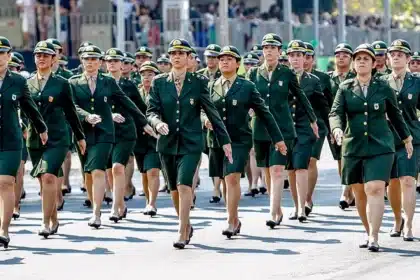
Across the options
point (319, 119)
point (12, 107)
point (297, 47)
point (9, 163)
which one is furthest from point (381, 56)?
point (9, 163)

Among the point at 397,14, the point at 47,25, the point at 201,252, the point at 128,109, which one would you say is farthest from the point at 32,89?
the point at 397,14

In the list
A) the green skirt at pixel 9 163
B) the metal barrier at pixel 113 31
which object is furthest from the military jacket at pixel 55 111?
the metal barrier at pixel 113 31

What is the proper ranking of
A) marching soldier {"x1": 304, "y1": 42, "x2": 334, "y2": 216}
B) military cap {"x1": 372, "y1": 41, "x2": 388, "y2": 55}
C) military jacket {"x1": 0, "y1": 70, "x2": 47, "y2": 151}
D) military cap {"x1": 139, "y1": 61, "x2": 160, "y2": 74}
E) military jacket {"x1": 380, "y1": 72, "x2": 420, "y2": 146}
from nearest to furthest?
military jacket {"x1": 0, "y1": 70, "x2": 47, "y2": 151}, military jacket {"x1": 380, "y1": 72, "x2": 420, "y2": 146}, military cap {"x1": 372, "y1": 41, "x2": 388, "y2": 55}, marching soldier {"x1": 304, "y1": 42, "x2": 334, "y2": 216}, military cap {"x1": 139, "y1": 61, "x2": 160, "y2": 74}

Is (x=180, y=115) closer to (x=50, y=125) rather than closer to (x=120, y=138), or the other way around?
(x=50, y=125)

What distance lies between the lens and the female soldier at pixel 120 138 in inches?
738

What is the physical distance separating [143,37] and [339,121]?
62.9 feet

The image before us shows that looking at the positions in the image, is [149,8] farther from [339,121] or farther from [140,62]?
[339,121]

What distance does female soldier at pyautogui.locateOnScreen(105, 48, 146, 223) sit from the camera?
18.8 metres

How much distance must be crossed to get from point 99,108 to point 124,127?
1.20 meters

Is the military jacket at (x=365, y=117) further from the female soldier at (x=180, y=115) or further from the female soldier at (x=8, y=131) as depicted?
the female soldier at (x=8, y=131)

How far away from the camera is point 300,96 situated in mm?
18234

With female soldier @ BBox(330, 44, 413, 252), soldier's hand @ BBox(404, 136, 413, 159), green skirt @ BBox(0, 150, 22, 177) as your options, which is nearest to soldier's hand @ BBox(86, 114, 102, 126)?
green skirt @ BBox(0, 150, 22, 177)

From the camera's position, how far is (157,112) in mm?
15977

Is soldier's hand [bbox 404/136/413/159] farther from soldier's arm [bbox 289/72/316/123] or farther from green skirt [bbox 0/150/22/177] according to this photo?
green skirt [bbox 0/150/22/177]
